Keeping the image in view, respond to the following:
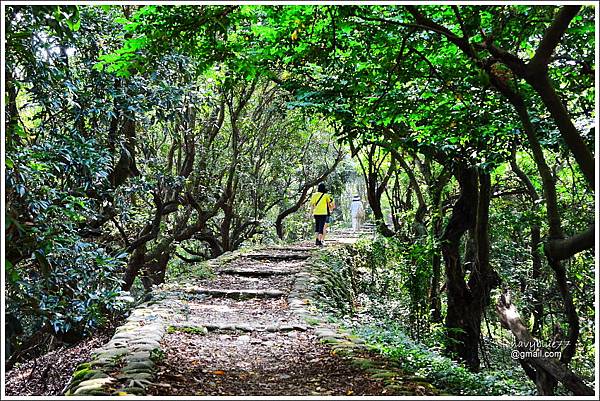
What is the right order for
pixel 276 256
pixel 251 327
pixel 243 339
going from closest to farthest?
1. pixel 243 339
2. pixel 251 327
3. pixel 276 256

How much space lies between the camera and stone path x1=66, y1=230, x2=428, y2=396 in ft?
13.5

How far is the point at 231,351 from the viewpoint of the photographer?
5.46 metres

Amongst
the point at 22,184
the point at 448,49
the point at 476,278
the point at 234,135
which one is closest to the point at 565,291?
the point at 448,49

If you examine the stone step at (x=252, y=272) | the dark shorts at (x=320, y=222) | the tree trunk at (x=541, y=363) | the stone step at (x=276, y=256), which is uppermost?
the dark shorts at (x=320, y=222)

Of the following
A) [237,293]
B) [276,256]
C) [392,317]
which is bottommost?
[392,317]

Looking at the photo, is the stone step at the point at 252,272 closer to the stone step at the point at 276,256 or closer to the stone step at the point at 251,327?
the stone step at the point at 276,256

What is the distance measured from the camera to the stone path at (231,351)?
13.5 feet

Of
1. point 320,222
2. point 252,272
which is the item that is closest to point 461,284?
point 252,272

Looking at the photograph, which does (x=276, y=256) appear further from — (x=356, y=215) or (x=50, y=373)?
(x=356, y=215)

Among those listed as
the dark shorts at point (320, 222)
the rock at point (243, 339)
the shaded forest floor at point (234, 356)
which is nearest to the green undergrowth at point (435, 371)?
the shaded forest floor at point (234, 356)

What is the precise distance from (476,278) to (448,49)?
3.83m

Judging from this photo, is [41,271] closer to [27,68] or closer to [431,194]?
[27,68]

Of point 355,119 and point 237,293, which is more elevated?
point 355,119

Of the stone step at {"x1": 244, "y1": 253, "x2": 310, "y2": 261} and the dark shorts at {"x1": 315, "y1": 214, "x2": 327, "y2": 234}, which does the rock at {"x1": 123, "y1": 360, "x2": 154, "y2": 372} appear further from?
the dark shorts at {"x1": 315, "y1": 214, "x2": 327, "y2": 234}
